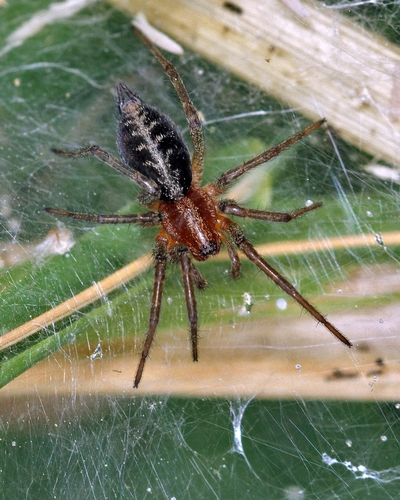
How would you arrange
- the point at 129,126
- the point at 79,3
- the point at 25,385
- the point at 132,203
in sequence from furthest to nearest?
the point at 79,3, the point at 132,203, the point at 129,126, the point at 25,385

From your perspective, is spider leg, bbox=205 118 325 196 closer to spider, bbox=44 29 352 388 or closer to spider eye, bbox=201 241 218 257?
spider, bbox=44 29 352 388

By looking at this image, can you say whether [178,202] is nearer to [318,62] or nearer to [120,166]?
[120,166]

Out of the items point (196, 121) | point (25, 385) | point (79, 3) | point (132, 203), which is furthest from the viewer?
point (79, 3)

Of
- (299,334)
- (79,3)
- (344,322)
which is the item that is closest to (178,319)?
(299,334)

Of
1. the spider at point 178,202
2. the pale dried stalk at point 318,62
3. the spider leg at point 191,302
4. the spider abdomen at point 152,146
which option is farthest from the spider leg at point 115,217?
the pale dried stalk at point 318,62

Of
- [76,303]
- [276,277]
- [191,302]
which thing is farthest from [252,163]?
[76,303]

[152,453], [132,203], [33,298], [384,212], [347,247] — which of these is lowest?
[152,453]

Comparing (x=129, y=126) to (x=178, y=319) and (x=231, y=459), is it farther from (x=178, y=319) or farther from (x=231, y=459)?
(x=231, y=459)

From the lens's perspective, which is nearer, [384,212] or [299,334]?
[299,334]
